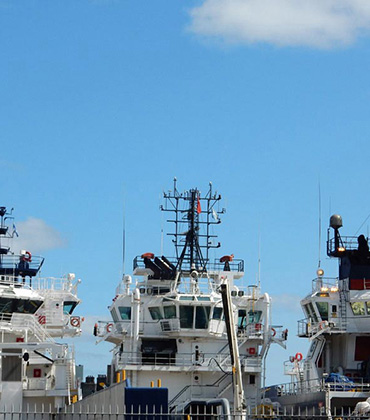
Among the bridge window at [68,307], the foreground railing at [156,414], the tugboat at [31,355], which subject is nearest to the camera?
the foreground railing at [156,414]

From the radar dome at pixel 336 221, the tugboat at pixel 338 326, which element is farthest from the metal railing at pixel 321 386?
the radar dome at pixel 336 221

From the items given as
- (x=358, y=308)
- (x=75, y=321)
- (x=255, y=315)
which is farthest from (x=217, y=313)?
(x=75, y=321)

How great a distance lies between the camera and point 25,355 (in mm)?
51781

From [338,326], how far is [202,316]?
25.6 feet

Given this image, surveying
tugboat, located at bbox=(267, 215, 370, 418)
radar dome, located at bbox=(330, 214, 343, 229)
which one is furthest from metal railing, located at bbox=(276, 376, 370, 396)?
radar dome, located at bbox=(330, 214, 343, 229)

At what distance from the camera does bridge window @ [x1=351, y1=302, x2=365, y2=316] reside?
6072 cm

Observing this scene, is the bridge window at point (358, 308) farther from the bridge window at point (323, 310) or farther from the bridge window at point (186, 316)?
the bridge window at point (186, 316)

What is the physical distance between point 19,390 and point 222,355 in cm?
1312

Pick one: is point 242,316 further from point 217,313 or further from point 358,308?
point 358,308

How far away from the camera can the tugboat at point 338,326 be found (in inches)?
2371

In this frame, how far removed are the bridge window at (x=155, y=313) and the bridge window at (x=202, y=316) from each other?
2327mm

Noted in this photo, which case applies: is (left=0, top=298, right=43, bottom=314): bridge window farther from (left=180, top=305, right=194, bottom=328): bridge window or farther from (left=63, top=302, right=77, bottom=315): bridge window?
(left=180, top=305, right=194, bottom=328): bridge window

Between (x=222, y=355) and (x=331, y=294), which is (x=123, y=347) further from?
(x=331, y=294)

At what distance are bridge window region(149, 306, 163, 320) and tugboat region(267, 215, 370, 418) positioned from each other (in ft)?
27.6
